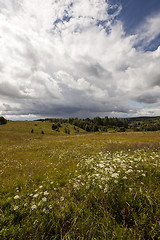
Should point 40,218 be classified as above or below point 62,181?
above

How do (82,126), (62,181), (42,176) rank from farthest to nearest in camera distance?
(82,126), (42,176), (62,181)

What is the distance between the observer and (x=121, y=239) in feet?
6.27

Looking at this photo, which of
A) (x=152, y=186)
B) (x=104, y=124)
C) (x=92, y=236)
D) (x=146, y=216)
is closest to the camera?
(x=92, y=236)

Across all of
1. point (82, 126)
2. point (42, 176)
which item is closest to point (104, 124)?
point (82, 126)

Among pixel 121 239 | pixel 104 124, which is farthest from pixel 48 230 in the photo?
pixel 104 124

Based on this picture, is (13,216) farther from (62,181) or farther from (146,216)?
(146,216)

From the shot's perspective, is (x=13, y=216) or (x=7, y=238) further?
(x=13, y=216)

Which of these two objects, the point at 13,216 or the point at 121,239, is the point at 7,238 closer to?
the point at 13,216

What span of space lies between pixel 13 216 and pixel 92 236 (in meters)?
2.40

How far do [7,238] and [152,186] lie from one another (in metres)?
4.86

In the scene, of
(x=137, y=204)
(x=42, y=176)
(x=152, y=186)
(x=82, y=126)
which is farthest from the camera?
(x=82, y=126)

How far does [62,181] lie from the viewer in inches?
205

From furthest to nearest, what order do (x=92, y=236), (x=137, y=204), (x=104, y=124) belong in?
(x=104, y=124), (x=137, y=204), (x=92, y=236)

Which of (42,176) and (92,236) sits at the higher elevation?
(92,236)
